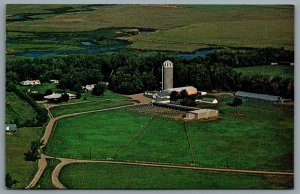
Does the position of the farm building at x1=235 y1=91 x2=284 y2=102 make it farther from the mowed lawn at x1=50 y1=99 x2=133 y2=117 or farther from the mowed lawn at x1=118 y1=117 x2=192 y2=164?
the mowed lawn at x1=50 y1=99 x2=133 y2=117

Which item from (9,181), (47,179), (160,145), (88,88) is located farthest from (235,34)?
(9,181)

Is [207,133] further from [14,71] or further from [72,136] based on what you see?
[14,71]

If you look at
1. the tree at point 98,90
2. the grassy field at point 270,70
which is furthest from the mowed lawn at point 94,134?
the grassy field at point 270,70

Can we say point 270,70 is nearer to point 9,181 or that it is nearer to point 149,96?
point 149,96

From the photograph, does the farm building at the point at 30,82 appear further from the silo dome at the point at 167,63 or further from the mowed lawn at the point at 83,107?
the silo dome at the point at 167,63

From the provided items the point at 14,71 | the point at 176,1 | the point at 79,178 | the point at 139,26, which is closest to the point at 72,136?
the point at 79,178

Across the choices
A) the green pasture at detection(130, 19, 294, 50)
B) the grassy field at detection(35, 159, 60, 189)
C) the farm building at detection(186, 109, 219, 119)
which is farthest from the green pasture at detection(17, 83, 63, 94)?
the farm building at detection(186, 109, 219, 119)

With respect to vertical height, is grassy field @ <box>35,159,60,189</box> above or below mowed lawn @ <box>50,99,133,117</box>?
below
